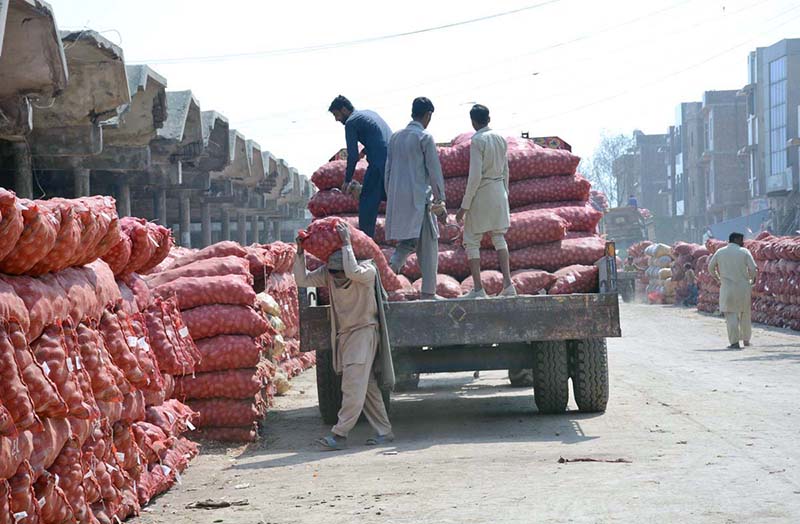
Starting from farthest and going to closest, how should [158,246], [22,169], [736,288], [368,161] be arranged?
[736,288] → [22,169] → [368,161] → [158,246]

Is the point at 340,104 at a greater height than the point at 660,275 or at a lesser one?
greater

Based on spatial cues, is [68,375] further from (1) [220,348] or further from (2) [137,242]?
(1) [220,348]

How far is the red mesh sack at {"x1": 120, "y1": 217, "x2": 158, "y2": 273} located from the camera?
8.05 metres

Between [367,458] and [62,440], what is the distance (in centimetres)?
360

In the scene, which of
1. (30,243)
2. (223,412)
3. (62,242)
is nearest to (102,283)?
(62,242)

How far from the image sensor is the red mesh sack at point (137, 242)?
805cm

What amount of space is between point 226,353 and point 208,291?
55cm

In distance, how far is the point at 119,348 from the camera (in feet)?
22.4

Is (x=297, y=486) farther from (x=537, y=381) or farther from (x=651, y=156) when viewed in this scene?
(x=651, y=156)

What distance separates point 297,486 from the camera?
7648mm

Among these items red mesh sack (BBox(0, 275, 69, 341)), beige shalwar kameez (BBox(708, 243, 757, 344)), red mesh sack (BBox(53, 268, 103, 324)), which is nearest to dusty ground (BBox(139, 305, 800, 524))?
red mesh sack (BBox(53, 268, 103, 324))

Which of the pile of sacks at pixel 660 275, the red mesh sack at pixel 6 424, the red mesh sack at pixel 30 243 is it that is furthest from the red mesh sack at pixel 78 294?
the pile of sacks at pixel 660 275

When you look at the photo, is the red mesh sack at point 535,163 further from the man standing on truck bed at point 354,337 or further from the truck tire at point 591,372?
→ the man standing on truck bed at point 354,337

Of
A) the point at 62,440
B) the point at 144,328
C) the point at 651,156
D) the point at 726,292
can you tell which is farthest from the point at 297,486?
the point at 651,156
